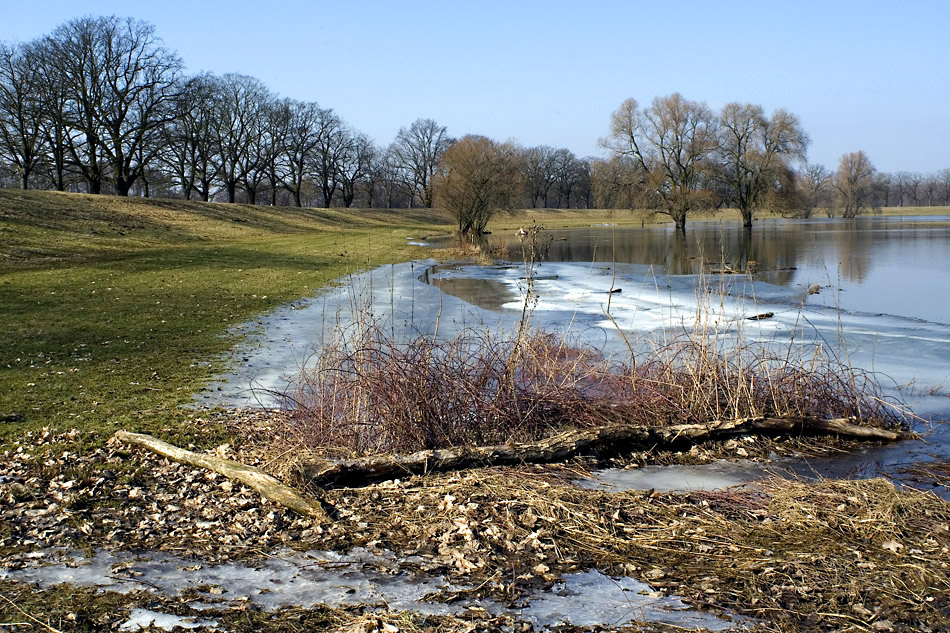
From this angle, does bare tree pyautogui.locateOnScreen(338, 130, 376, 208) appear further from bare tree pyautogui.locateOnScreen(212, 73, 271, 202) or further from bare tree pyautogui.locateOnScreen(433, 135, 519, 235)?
bare tree pyautogui.locateOnScreen(433, 135, 519, 235)

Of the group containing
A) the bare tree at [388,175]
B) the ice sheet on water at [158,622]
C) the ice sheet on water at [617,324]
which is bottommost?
the ice sheet on water at [158,622]

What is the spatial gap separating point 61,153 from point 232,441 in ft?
156

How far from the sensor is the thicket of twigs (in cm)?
571

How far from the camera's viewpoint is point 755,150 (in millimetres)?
55531

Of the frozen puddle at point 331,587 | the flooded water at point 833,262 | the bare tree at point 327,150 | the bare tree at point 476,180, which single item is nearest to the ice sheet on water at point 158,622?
the frozen puddle at point 331,587

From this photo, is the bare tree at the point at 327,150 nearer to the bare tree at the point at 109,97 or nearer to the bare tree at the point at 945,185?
the bare tree at the point at 109,97

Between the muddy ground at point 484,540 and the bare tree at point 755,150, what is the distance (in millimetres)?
53813

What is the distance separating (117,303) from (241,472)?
32.6 feet

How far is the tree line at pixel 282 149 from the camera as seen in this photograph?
42.5 metres

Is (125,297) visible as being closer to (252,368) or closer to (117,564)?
(252,368)

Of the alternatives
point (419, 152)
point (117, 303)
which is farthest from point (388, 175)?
point (117, 303)

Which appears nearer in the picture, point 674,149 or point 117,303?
point 117,303

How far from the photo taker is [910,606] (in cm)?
346

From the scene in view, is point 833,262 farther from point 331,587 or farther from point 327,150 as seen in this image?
point 327,150
